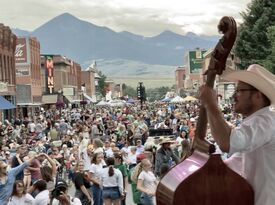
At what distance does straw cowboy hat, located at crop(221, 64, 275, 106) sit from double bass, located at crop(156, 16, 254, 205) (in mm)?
106

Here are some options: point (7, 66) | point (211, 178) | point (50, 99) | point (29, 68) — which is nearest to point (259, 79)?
point (211, 178)

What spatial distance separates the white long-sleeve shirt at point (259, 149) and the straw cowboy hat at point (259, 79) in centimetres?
9

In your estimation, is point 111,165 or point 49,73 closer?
point 111,165

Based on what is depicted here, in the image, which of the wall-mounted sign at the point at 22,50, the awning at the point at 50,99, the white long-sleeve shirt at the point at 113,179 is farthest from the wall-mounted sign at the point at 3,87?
the white long-sleeve shirt at the point at 113,179

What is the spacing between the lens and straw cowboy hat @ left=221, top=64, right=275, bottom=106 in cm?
318

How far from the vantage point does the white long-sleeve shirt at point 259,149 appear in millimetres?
3010

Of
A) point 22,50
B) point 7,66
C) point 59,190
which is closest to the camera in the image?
point 59,190

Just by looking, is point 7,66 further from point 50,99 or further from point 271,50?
point 50,99

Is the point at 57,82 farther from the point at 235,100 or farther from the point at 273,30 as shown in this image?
the point at 235,100

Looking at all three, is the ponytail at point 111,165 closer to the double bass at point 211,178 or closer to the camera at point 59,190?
the camera at point 59,190

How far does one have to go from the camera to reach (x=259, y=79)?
3.19 metres

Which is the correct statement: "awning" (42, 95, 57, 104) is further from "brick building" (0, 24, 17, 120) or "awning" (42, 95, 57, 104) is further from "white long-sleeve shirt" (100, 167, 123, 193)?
"white long-sleeve shirt" (100, 167, 123, 193)

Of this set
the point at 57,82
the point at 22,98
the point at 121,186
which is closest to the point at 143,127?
the point at 121,186

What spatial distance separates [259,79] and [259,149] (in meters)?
0.36
